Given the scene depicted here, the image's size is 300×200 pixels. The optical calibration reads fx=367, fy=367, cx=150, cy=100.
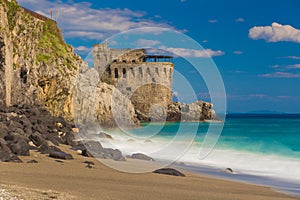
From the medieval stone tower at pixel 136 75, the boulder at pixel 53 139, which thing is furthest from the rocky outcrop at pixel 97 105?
the boulder at pixel 53 139

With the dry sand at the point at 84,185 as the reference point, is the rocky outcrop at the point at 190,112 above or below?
above

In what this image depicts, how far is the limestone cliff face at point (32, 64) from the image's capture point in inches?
648

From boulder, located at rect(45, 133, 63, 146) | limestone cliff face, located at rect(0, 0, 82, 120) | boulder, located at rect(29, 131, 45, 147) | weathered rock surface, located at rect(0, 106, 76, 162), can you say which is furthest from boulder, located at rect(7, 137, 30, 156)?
limestone cliff face, located at rect(0, 0, 82, 120)

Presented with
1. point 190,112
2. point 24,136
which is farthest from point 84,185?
point 190,112

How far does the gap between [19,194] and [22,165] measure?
254cm

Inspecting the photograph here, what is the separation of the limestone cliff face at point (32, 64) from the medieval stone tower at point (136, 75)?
17.9 m

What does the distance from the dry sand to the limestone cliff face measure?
10138 mm

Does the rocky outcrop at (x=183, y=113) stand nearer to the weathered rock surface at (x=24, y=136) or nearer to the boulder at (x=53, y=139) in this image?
the weathered rock surface at (x=24, y=136)

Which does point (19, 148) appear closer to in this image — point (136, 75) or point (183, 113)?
point (136, 75)

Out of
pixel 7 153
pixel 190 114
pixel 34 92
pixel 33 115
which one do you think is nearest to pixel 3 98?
pixel 33 115

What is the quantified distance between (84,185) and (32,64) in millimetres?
17390

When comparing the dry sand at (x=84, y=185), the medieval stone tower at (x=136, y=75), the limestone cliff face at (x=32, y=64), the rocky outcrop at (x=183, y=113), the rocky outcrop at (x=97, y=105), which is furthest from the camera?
the rocky outcrop at (x=183, y=113)

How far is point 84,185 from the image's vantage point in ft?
16.8

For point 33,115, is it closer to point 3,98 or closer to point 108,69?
point 3,98
